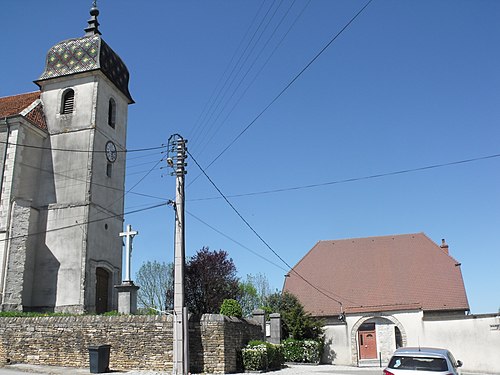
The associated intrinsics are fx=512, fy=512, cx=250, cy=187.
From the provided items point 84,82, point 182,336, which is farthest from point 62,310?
point 84,82

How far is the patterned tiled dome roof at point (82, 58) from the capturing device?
1006 inches

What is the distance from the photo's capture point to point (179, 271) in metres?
16.4

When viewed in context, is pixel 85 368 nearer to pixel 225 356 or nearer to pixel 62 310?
pixel 225 356

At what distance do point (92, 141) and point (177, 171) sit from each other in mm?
9161

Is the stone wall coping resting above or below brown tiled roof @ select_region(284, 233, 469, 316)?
below

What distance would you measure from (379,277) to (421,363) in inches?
807

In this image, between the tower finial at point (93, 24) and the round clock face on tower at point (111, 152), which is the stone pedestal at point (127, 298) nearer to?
the round clock face on tower at point (111, 152)

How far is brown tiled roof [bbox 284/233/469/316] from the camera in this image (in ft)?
91.5

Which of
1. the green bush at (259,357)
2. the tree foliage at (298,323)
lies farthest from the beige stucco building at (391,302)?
the green bush at (259,357)

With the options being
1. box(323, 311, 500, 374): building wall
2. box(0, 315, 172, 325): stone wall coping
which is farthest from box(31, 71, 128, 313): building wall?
box(323, 311, 500, 374): building wall

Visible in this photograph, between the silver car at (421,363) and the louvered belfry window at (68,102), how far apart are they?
20.9 m

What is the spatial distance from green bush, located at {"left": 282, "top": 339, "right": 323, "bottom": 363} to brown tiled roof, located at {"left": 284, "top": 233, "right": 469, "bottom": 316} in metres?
3.59

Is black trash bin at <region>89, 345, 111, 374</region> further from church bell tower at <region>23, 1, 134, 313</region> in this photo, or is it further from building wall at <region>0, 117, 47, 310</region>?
building wall at <region>0, 117, 47, 310</region>

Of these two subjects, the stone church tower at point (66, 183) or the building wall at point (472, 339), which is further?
the building wall at point (472, 339)
